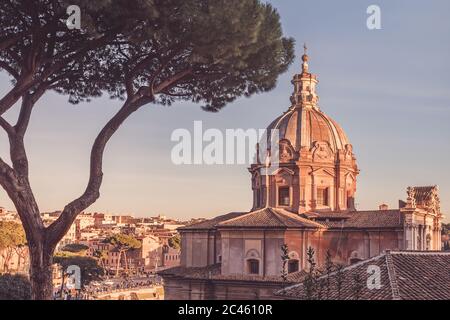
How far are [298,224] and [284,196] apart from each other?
4.43 meters

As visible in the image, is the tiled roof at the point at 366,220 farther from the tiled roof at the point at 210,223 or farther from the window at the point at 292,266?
the tiled roof at the point at 210,223

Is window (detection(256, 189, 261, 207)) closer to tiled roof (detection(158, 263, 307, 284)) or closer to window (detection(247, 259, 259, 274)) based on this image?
tiled roof (detection(158, 263, 307, 284))

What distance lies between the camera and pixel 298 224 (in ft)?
82.3

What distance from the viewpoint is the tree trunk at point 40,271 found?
1010 cm

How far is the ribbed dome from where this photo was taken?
29.9 meters

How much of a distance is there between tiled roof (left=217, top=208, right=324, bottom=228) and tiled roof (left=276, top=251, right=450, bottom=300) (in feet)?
32.6

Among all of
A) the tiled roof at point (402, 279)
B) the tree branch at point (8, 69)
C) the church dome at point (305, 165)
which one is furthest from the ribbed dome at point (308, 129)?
the tree branch at point (8, 69)

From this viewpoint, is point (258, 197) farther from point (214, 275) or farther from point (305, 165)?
point (214, 275)

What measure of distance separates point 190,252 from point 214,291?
3.73 m

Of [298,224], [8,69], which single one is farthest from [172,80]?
[298,224]

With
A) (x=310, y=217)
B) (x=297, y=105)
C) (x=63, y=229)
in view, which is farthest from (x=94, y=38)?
(x=297, y=105)

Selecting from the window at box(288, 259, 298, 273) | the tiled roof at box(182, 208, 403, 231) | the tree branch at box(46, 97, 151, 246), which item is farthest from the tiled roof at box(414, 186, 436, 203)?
the tree branch at box(46, 97, 151, 246)
